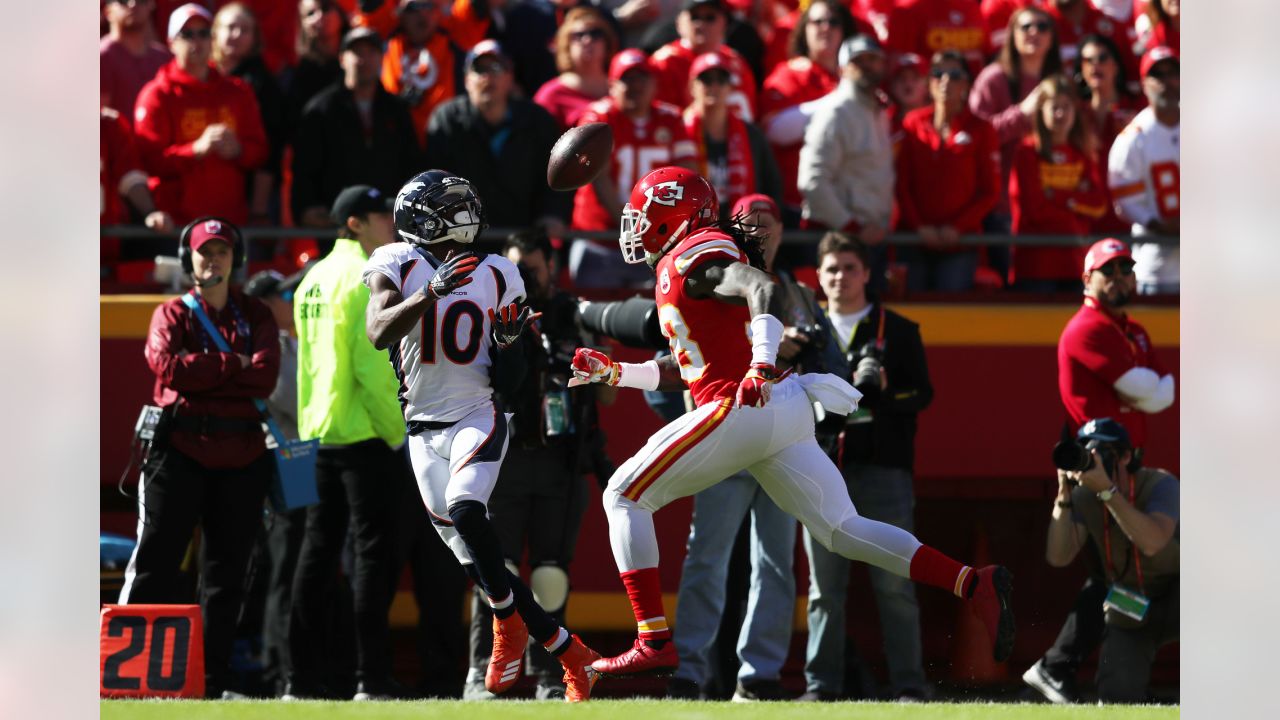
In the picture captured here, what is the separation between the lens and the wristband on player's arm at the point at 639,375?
252 inches

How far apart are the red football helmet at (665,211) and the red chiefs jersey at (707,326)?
154 millimetres

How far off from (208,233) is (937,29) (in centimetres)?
495

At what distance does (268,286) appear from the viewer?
28.7ft

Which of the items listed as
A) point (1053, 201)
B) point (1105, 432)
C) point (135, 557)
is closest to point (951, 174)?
point (1053, 201)

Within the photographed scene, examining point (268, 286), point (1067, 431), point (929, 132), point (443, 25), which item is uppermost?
point (443, 25)

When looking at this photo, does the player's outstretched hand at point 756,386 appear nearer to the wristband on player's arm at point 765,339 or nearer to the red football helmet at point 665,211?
the wristband on player's arm at point 765,339

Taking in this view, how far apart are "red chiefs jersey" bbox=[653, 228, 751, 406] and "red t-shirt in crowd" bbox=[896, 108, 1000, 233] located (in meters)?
3.48

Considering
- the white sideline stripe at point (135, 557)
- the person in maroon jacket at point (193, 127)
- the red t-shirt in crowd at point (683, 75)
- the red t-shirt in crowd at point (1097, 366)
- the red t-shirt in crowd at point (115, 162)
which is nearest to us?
the white sideline stripe at point (135, 557)

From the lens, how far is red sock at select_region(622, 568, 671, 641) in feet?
20.3

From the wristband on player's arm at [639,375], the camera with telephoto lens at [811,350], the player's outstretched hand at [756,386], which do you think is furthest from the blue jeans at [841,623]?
the player's outstretched hand at [756,386]
